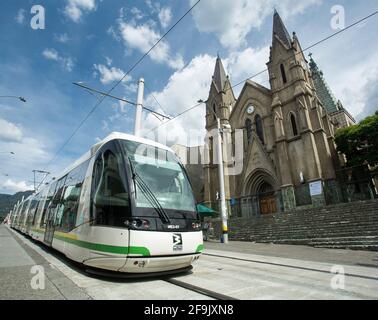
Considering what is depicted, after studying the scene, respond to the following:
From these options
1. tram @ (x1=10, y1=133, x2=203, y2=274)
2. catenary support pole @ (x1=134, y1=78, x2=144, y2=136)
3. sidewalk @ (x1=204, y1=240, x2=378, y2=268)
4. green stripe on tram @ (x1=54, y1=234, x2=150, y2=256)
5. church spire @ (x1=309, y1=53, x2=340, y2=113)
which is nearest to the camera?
green stripe on tram @ (x1=54, y1=234, x2=150, y2=256)

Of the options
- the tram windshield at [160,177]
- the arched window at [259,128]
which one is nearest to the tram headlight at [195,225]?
the tram windshield at [160,177]

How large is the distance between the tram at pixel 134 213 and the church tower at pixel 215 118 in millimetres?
23662

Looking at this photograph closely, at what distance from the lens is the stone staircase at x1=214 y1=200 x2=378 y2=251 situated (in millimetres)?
9859

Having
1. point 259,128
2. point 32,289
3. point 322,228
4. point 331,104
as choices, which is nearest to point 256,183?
point 259,128

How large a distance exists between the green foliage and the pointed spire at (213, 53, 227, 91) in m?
18.7

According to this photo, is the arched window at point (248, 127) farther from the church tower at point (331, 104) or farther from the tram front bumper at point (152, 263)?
the church tower at point (331, 104)

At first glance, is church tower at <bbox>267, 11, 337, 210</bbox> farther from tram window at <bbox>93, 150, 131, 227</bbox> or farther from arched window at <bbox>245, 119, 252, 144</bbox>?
tram window at <bbox>93, 150, 131, 227</bbox>

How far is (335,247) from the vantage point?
9.71 metres

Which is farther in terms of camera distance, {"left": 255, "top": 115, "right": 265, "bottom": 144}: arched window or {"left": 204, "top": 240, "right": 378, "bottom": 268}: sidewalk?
{"left": 255, "top": 115, "right": 265, "bottom": 144}: arched window

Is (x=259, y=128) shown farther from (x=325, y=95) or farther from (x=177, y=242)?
(x=325, y=95)

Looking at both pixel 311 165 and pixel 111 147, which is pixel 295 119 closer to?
pixel 311 165

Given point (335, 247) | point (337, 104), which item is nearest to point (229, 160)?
point (335, 247)

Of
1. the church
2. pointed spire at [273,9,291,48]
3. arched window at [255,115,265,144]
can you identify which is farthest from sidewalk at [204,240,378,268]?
pointed spire at [273,9,291,48]

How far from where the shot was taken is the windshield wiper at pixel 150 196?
12.8ft
